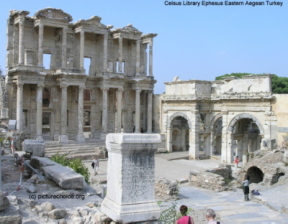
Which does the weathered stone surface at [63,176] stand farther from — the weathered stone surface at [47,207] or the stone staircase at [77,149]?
the stone staircase at [77,149]

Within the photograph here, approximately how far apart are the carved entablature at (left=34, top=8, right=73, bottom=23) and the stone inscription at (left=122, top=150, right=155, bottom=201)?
22.4 m

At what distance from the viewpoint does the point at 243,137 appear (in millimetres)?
26219

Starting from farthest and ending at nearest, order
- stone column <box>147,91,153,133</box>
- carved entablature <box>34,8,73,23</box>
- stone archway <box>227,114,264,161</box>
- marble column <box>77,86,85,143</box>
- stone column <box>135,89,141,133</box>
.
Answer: stone column <box>147,91,153,133</box> → stone column <box>135,89,141,133</box> → marble column <box>77,86,85,143</box> → carved entablature <box>34,8,73,23</box> → stone archway <box>227,114,264,161</box>

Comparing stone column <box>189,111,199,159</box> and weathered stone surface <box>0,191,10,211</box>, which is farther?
stone column <box>189,111,199,159</box>

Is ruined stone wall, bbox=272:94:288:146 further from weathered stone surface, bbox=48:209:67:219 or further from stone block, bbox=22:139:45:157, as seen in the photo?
weathered stone surface, bbox=48:209:67:219

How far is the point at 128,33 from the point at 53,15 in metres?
6.99

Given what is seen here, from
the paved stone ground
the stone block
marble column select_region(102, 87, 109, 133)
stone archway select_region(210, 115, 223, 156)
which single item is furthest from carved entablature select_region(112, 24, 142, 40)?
the stone block

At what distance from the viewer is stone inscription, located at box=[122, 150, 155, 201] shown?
20.5ft

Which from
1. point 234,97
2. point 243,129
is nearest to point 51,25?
point 234,97

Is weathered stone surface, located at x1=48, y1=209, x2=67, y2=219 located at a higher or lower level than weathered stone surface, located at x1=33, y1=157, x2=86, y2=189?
lower

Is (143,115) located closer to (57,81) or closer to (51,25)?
(57,81)

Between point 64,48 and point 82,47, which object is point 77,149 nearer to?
point 64,48

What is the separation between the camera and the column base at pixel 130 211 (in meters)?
6.11

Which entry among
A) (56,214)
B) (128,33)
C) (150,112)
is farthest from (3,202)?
(128,33)
